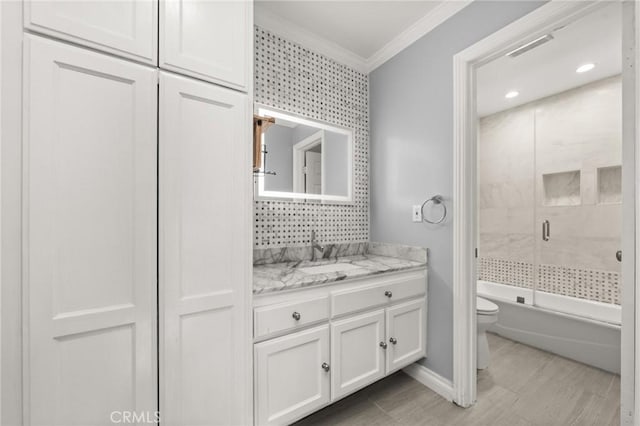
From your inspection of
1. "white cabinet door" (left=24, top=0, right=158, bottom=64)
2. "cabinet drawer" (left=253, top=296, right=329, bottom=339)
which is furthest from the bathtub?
"white cabinet door" (left=24, top=0, right=158, bottom=64)

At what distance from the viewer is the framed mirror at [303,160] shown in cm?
196

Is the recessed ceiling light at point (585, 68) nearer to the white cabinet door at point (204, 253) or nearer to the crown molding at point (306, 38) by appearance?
the crown molding at point (306, 38)

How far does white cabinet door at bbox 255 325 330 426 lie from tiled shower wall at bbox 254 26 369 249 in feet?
2.40

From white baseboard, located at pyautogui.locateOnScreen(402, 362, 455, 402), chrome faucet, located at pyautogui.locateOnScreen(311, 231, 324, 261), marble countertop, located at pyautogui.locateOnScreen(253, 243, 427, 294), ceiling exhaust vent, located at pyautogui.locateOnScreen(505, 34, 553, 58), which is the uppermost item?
ceiling exhaust vent, located at pyautogui.locateOnScreen(505, 34, 553, 58)

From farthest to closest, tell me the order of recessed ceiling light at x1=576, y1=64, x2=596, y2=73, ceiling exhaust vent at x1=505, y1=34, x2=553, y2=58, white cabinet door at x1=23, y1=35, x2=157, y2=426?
recessed ceiling light at x1=576, y1=64, x2=596, y2=73 < ceiling exhaust vent at x1=505, y1=34, x2=553, y2=58 < white cabinet door at x1=23, y1=35, x2=157, y2=426

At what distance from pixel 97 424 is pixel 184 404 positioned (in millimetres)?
276

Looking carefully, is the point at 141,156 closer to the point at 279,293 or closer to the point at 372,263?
the point at 279,293

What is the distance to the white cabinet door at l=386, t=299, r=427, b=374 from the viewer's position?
5.65 ft

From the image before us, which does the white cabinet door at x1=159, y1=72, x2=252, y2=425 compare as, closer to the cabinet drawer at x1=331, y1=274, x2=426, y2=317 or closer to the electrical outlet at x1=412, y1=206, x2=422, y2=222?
the cabinet drawer at x1=331, y1=274, x2=426, y2=317

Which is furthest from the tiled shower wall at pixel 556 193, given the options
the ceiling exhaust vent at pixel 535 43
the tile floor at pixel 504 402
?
the ceiling exhaust vent at pixel 535 43

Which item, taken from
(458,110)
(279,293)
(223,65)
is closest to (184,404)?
(279,293)

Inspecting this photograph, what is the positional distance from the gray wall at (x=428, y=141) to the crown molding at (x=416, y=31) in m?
0.04

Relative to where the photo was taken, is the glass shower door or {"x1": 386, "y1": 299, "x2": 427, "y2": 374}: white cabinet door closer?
{"x1": 386, "y1": 299, "x2": 427, "y2": 374}: white cabinet door
